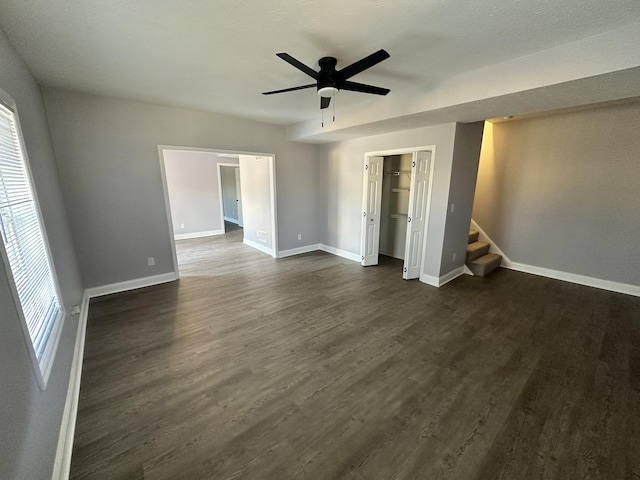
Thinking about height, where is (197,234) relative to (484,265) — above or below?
below

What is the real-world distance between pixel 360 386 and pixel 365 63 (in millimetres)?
2495

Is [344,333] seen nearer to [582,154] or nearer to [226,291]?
[226,291]

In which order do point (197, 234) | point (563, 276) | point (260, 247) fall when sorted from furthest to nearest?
point (197, 234)
point (260, 247)
point (563, 276)

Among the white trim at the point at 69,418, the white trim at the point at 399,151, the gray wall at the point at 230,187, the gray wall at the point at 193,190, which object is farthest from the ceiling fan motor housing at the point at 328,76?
the gray wall at the point at 230,187

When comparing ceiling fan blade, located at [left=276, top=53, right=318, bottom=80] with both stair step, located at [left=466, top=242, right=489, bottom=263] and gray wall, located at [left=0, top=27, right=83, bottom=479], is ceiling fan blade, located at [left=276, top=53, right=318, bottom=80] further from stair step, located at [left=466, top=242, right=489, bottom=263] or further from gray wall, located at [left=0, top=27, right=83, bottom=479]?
stair step, located at [left=466, top=242, right=489, bottom=263]

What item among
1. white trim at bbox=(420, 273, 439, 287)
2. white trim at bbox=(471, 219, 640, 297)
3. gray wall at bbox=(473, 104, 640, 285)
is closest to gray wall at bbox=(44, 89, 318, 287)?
white trim at bbox=(420, 273, 439, 287)

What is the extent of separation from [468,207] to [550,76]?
2.29 meters

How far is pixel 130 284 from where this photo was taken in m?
3.72

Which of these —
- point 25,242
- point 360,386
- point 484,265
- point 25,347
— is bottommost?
point 360,386

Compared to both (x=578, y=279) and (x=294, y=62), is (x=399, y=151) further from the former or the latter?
(x=578, y=279)

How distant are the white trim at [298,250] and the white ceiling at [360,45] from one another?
10.4ft

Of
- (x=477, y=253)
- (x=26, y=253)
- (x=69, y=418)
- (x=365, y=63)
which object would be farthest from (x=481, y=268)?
(x=26, y=253)

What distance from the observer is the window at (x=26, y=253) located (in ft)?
4.39

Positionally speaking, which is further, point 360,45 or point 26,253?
point 360,45
